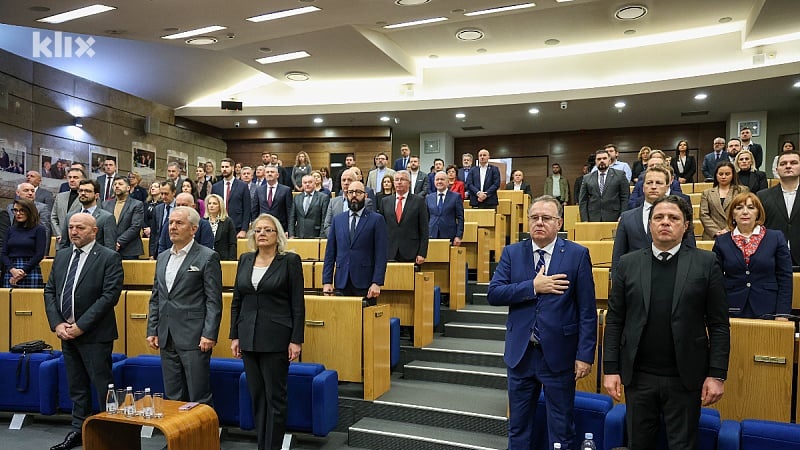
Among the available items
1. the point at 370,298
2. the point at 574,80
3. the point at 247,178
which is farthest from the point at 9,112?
the point at 574,80

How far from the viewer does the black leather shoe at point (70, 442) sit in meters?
3.29

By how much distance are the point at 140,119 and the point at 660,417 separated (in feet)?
32.5

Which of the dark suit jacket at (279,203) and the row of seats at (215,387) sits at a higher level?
the dark suit jacket at (279,203)

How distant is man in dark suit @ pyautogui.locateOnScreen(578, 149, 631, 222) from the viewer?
551 cm

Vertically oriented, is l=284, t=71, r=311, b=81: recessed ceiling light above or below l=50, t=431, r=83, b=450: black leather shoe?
above

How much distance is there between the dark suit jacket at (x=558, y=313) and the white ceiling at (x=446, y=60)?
16.0ft

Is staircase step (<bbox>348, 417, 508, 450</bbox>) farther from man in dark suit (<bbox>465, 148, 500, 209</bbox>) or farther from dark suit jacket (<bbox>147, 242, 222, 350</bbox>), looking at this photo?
man in dark suit (<bbox>465, 148, 500, 209</bbox>)

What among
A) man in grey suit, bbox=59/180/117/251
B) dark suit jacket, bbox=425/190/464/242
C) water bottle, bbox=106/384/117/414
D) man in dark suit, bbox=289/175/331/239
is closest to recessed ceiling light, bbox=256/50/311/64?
man in dark suit, bbox=289/175/331/239

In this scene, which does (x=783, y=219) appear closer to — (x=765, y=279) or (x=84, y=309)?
(x=765, y=279)

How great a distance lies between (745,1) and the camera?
7504 mm

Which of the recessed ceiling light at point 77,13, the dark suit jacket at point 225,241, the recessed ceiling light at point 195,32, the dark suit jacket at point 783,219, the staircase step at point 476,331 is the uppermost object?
the recessed ceiling light at point 195,32

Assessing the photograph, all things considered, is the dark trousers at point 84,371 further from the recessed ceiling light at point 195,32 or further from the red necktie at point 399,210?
the recessed ceiling light at point 195,32

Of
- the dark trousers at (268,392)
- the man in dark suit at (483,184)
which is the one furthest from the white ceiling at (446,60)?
the dark trousers at (268,392)

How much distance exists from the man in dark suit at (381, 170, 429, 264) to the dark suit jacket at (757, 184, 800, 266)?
2.23 meters
